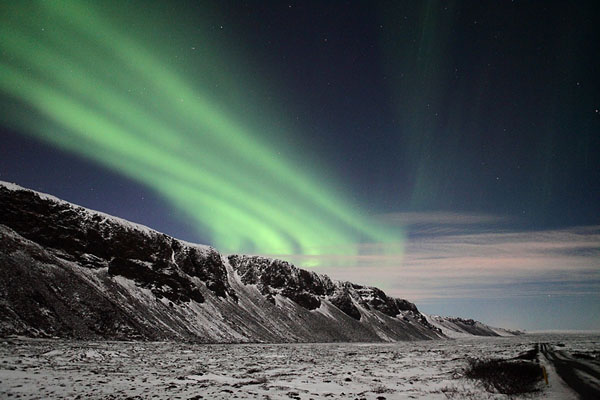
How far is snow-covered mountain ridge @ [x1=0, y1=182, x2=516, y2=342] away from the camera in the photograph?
72750 mm

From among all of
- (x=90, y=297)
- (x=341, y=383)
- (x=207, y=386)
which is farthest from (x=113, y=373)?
(x=90, y=297)

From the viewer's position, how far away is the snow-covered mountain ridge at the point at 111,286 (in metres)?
72.8

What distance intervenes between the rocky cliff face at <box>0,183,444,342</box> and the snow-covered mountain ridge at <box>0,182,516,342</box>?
273 mm

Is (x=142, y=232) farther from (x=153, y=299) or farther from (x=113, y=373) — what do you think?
(x=113, y=373)

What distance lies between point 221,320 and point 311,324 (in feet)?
213

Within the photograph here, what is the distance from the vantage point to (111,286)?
102 meters

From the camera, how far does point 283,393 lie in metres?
17.8

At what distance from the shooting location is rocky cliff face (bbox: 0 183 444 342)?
72.8 m

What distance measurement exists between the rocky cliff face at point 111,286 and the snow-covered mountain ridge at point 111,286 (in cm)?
27

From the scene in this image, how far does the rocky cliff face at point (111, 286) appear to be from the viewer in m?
72.8

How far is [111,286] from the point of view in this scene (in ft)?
335

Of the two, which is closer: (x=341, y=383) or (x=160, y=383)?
(x=160, y=383)

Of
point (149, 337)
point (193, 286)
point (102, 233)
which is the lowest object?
point (149, 337)

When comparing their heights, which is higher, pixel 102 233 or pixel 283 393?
pixel 102 233
